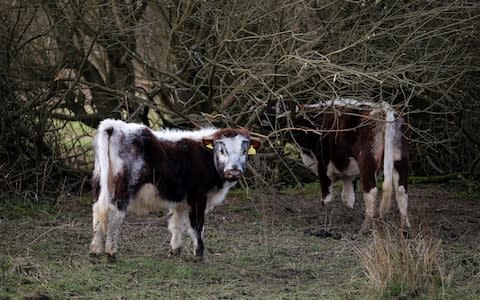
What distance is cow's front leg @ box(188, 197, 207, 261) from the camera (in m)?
9.06

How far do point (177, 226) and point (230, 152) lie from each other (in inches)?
34.8

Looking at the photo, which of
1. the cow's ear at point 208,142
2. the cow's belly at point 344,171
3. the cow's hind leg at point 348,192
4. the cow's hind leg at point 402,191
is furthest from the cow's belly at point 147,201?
the cow's hind leg at point 348,192

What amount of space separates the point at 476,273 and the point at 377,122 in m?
3.10

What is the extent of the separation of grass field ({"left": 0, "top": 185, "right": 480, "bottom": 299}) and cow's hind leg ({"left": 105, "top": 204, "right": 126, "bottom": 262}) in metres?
0.10

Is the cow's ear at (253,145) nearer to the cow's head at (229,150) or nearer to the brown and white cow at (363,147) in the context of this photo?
the cow's head at (229,150)

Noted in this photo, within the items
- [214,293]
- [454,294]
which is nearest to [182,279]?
[214,293]

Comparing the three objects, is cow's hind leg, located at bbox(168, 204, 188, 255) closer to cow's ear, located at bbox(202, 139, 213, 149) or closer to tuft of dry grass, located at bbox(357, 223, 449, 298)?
cow's ear, located at bbox(202, 139, 213, 149)

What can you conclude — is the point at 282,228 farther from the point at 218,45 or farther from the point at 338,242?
the point at 218,45

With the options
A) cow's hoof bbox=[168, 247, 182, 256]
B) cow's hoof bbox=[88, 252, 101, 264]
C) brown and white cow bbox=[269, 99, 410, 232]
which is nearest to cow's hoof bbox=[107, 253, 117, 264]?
cow's hoof bbox=[88, 252, 101, 264]

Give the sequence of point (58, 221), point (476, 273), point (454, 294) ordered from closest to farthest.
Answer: point (454, 294)
point (476, 273)
point (58, 221)

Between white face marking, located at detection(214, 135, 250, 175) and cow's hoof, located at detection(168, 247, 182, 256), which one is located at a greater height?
white face marking, located at detection(214, 135, 250, 175)

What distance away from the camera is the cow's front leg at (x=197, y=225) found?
9.06 metres

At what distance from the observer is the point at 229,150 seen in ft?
30.2

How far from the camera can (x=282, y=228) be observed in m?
11.1
